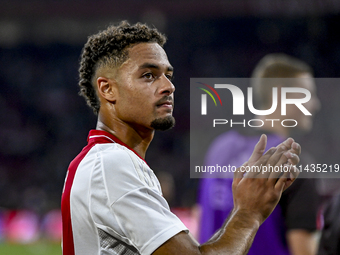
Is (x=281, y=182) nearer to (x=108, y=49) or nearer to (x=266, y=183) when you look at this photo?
(x=266, y=183)

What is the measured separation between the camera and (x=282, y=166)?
186cm

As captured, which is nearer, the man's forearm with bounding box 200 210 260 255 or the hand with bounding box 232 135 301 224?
the man's forearm with bounding box 200 210 260 255

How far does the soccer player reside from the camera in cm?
173

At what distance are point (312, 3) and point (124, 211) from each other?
16.1 m

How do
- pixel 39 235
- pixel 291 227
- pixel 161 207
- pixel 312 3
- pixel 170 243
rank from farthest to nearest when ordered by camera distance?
pixel 312 3 → pixel 39 235 → pixel 291 227 → pixel 161 207 → pixel 170 243

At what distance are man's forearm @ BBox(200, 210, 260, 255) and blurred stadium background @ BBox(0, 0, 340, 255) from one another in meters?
12.8

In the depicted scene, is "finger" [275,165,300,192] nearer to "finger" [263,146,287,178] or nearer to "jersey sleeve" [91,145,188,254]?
"finger" [263,146,287,178]

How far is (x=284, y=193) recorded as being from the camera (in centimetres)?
284

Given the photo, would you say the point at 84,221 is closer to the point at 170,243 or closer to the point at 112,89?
the point at 170,243

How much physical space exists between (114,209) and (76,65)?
1831 centimetres

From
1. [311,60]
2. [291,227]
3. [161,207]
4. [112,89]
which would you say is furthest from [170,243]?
[311,60]

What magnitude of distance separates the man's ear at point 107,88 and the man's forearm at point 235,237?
916mm

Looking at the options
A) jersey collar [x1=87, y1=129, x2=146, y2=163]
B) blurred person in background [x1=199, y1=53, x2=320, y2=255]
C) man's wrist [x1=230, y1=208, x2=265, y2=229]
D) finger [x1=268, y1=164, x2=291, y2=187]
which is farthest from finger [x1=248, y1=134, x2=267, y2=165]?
blurred person in background [x1=199, y1=53, x2=320, y2=255]

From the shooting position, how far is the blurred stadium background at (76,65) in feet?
49.9
